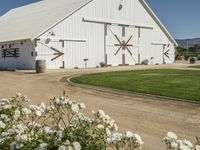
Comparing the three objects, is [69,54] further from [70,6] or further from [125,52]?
[125,52]

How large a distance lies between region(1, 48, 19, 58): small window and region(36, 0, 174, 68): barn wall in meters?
3.39

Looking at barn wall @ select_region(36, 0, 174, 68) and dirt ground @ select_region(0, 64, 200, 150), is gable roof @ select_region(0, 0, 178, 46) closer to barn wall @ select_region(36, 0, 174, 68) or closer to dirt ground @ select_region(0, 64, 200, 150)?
barn wall @ select_region(36, 0, 174, 68)

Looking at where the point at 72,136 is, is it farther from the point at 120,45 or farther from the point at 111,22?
the point at 120,45

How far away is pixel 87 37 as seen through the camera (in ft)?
104

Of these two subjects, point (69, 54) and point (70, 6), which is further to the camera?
point (70, 6)

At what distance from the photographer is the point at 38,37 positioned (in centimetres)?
2725

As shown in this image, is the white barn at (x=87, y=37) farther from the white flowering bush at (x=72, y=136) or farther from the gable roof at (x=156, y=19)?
the white flowering bush at (x=72, y=136)

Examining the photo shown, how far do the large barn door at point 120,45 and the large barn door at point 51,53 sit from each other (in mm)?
6112

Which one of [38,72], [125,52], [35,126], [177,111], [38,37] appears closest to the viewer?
[35,126]

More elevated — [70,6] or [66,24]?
[70,6]

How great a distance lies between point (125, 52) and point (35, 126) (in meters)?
31.7

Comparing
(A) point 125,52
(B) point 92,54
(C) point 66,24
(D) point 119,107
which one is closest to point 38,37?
(C) point 66,24

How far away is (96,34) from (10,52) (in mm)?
8436

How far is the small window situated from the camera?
98.4 ft
